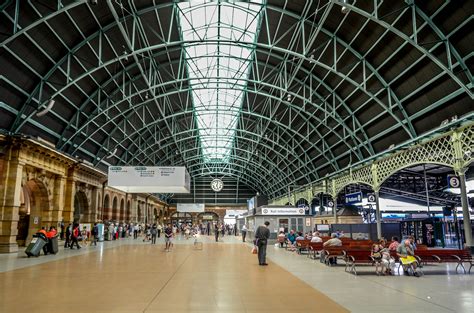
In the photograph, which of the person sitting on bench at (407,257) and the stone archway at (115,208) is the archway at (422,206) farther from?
the stone archway at (115,208)

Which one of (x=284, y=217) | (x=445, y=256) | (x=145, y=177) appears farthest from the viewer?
(x=284, y=217)

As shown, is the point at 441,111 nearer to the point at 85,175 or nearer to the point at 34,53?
the point at 34,53

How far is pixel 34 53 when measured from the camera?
19.9 meters

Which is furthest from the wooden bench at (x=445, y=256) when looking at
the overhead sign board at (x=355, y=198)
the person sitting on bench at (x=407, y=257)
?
the overhead sign board at (x=355, y=198)

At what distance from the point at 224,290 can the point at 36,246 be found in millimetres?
12659

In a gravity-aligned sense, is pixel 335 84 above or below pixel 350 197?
above

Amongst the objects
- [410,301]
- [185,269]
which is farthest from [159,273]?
[410,301]

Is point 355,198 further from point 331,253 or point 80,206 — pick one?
point 80,206

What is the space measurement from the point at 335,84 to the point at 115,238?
2653cm

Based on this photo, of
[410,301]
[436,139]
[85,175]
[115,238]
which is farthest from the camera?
[115,238]

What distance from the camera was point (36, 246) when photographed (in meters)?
17.3

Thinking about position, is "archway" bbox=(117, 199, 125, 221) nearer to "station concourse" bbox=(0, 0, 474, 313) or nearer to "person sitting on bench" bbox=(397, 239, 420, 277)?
"station concourse" bbox=(0, 0, 474, 313)

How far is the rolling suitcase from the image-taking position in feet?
55.9

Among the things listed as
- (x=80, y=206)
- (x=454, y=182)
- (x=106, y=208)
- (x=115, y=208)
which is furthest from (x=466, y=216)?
(x=115, y=208)
